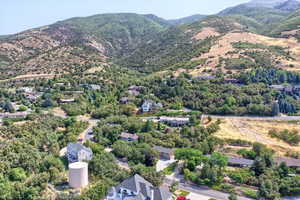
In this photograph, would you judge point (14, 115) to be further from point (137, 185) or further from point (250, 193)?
point (250, 193)

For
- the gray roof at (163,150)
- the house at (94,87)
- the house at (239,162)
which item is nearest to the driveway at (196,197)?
the house at (239,162)

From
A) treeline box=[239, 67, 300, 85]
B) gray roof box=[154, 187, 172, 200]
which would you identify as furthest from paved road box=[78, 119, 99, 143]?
treeline box=[239, 67, 300, 85]

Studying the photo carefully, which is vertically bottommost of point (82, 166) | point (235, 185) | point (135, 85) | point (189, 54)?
point (235, 185)

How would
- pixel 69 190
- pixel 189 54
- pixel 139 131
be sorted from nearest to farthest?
1. pixel 69 190
2. pixel 139 131
3. pixel 189 54

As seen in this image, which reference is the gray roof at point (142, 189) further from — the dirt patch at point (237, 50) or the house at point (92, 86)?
the dirt patch at point (237, 50)

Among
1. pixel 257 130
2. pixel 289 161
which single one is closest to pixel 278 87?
pixel 257 130

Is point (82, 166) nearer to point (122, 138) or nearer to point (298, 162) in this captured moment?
point (122, 138)

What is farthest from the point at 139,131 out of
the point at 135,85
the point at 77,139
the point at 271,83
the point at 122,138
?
the point at 271,83
